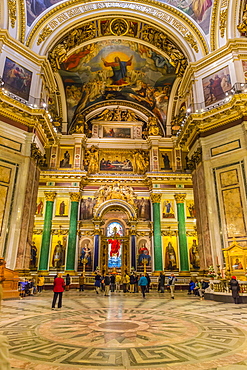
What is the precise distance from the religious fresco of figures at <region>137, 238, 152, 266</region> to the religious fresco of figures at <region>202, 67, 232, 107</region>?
1089 centimetres

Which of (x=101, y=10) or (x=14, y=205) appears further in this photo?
(x=101, y=10)

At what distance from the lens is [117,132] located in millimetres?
22062

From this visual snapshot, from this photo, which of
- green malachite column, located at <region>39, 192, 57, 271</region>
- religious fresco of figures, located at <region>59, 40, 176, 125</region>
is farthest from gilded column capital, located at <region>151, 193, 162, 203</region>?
green malachite column, located at <region>39, 192, 57, 271</region>

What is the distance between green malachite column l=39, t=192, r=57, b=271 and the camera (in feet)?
57.7

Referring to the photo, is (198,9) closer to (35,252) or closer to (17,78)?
(17,78)

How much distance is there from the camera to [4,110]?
11.3 meters

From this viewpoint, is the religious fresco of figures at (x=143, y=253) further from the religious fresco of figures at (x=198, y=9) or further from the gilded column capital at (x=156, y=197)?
the religious fresco of figures at (x=198, y=9)


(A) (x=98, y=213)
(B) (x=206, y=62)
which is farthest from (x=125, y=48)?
(A) (x=98, y=213)

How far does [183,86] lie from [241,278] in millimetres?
10926

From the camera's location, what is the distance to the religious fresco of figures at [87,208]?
19578 millimetres

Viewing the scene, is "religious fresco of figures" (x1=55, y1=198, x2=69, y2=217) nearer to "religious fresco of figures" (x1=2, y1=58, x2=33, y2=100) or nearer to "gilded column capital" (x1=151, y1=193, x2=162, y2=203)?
"gilded column capital" (x1=151, y1=193, x2=162, y2=203)

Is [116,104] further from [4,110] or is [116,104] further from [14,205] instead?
[14,205]

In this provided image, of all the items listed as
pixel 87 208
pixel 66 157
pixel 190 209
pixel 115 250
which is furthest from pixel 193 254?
pixel 66 157

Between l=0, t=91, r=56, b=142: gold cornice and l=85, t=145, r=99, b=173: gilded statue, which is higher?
l=85, t=145, r=99, b=173: gilded statue
